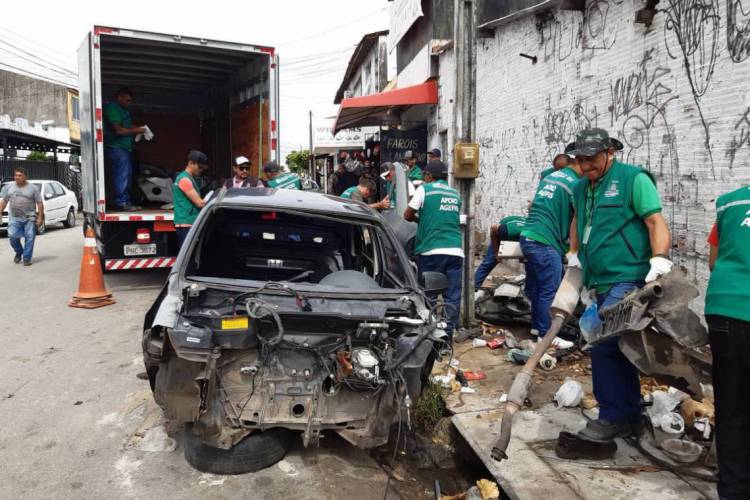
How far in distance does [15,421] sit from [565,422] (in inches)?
150

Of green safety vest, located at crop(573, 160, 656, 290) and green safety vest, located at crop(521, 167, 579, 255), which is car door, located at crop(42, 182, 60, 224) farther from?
green safety vest, located at crop(573, 160, 656, 290)

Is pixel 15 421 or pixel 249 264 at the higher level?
pixel 249 264

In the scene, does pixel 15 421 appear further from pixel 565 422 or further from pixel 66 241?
pixel 66 241

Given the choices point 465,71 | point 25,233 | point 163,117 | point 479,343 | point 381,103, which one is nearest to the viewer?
point 479,343

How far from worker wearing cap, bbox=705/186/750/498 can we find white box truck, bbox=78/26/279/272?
7.08 meters

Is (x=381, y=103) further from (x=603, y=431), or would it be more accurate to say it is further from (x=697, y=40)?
(x=603, y=431)

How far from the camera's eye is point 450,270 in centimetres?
580

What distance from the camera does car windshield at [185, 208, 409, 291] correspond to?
4430mm

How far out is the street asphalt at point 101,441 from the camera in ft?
10.5

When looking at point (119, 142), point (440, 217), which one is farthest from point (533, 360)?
point (119, 142)

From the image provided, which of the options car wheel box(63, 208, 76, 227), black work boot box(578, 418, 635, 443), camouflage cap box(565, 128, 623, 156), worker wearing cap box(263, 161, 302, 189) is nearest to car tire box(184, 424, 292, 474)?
black work boot box(578, 418, 635, 443)

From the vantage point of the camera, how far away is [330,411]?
3221mm

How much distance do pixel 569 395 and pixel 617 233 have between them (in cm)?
142

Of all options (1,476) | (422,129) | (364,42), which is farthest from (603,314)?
(364,42)
